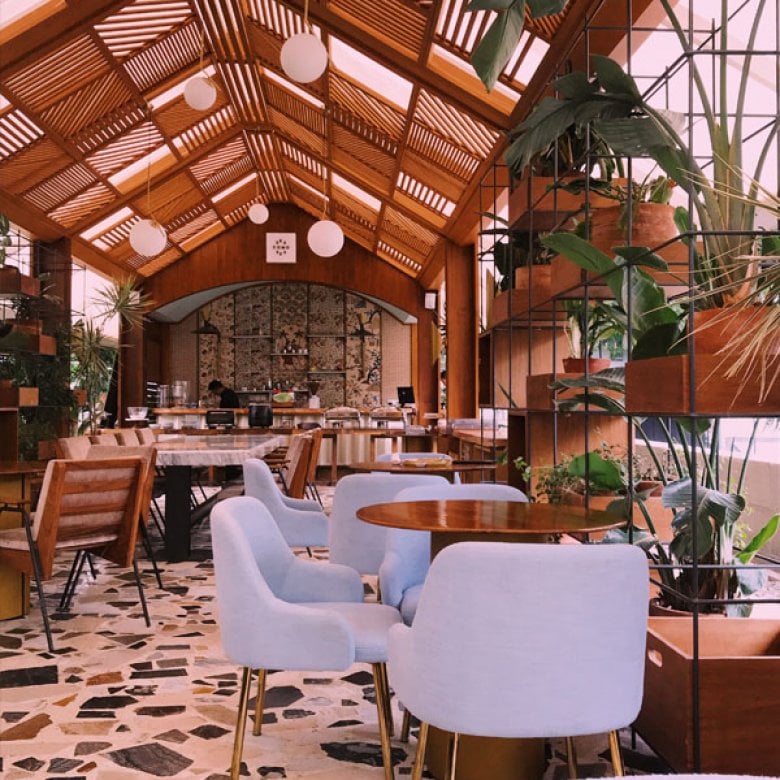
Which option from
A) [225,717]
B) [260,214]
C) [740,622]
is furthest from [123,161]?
[740,622]

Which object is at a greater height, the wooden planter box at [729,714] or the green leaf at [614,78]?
the green leaf at [614,78]

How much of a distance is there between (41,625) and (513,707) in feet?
11.6

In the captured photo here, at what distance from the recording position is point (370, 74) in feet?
27.2

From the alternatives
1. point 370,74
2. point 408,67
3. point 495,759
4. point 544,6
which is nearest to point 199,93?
point 408,67

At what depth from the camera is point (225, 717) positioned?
3221 mm

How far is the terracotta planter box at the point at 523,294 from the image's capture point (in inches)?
179

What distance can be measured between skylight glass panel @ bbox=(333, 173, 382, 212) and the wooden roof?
45 mm

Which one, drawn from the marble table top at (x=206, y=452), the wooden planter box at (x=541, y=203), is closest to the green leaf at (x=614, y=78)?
the wooden planter box at (x=541, y=203)

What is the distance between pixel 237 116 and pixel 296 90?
2.36 m

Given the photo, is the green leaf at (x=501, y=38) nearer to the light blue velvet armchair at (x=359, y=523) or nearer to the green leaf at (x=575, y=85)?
the green leaf at (x=575, y=85)

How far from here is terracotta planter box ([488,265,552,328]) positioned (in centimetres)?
454

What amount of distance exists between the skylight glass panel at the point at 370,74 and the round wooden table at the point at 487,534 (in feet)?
19.3

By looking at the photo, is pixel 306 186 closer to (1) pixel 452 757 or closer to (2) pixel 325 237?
(2) pixel 325 237

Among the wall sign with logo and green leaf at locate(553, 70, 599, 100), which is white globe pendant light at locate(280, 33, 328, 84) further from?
the wall sign with logo
